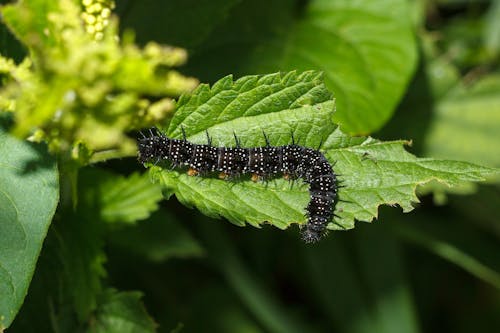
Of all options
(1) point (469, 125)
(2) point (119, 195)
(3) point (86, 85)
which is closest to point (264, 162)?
(2) point (119, 195)

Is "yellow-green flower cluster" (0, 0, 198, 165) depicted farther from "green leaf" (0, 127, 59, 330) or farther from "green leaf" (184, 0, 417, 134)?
"green leaf" (184, 0, 417, 134)

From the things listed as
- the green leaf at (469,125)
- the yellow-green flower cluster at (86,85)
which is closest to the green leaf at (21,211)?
the yellow-green flower cluster at (86,85)

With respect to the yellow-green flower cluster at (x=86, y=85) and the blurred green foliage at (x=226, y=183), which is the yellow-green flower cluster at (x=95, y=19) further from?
the yellow-green flower cluster at (x=86, y=85)

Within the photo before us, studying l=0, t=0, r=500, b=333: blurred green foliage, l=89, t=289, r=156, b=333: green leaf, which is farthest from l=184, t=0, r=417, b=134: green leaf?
l=89, t=289, r=156, b=333: green leaf

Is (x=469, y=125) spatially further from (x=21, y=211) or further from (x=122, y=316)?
(x=21, y=211)

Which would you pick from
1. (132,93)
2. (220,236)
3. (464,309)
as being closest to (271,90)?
(132,93)

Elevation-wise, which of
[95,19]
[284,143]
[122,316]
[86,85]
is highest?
[95,19]

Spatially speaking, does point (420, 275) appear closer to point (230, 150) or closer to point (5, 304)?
point (230, 150)
